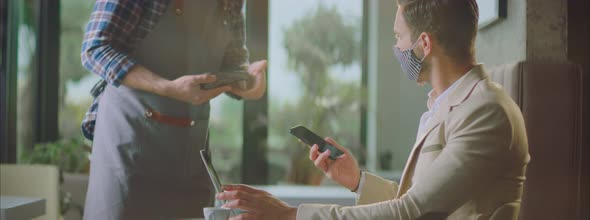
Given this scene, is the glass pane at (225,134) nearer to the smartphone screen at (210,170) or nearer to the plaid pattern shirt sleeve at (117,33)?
the smartphone screen at (210,170)

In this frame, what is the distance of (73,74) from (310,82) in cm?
62

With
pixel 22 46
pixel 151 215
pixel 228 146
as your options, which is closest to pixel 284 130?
pixel 228 146

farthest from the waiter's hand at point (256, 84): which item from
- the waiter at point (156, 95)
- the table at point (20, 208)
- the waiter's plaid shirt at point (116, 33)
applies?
the table at point (20, 208)

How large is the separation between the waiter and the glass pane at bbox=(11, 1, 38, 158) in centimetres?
48

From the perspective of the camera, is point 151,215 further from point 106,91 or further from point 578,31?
point 578,31

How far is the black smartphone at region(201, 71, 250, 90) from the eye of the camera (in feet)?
5.07

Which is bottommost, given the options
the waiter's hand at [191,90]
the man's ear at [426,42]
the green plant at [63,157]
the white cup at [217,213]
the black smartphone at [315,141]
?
the white cup at [217,213]

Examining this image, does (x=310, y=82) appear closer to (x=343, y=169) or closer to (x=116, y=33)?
(x=343, y=169)

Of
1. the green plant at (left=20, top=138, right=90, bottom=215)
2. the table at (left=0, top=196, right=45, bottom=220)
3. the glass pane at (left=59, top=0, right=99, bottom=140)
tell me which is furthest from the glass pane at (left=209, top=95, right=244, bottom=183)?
the table at (left=0, top=196, right=45, bottom=220)

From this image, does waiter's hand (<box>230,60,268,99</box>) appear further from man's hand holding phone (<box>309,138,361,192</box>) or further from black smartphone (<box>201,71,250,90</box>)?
man's hand holding phone (<box>309,138,361,192</box>)

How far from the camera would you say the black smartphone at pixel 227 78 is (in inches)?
60.8

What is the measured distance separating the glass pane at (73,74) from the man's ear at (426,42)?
772mm

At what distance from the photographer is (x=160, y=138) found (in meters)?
1.55

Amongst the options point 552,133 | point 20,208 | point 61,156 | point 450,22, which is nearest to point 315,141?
point 450,22
